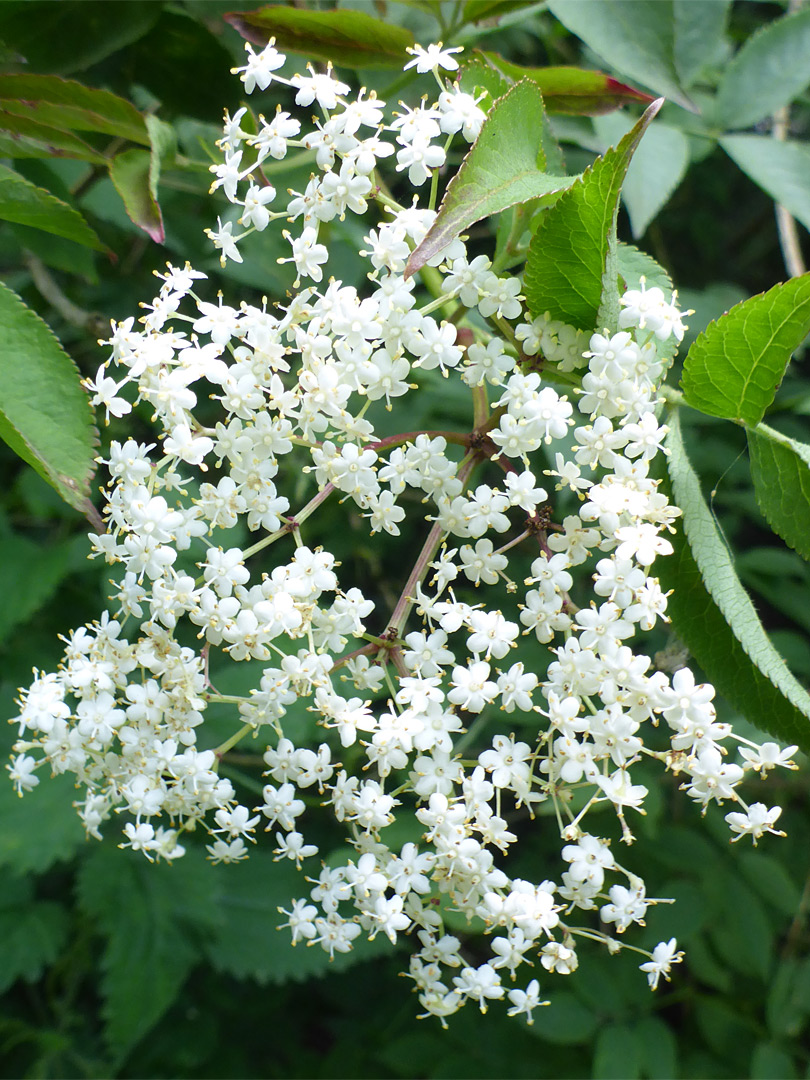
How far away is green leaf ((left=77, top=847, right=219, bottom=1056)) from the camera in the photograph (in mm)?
2059

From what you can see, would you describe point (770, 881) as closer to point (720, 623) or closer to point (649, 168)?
point (720, 623)

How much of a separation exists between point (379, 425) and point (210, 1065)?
1.79 meters

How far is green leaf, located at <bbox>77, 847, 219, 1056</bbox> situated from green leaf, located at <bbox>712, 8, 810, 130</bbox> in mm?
2104

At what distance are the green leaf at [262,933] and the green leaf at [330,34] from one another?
5.85 feet

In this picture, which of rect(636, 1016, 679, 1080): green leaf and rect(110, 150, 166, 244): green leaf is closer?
rect(110, 150, 166, 244): green leaf

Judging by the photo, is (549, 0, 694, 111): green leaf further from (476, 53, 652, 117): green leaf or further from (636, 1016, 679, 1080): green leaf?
(636, 1016, 679, 1080): green leaf

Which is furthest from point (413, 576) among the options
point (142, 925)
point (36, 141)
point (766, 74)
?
point (766, 74)

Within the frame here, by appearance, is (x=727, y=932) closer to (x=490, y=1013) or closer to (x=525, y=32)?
(x=490, y=1013)

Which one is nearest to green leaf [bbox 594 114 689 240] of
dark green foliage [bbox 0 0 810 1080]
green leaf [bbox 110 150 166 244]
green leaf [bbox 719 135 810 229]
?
dark green foliage [bbox 0 0 810 1080]

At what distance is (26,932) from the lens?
2260 mm

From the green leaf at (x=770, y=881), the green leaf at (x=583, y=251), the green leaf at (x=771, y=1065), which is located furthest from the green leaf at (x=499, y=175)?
the green leaf at (x=771, y=1065)

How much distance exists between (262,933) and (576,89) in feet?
6.71

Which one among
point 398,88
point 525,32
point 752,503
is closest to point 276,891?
point 752,503

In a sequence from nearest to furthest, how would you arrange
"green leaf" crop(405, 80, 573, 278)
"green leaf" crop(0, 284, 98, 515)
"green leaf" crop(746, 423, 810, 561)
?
"green leaf" crop(405, 80, 573, 278) → "green leaf" crop(0, 284, 98, 515) → "green leaf" crop(746, 423, 810, 561)
